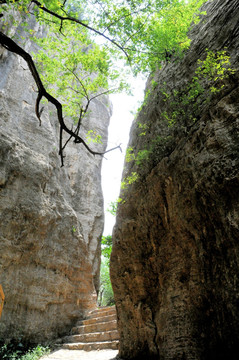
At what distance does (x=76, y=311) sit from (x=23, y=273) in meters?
3.81

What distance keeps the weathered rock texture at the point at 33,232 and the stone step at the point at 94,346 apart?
1639 millimetres

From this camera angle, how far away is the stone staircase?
8.93 m

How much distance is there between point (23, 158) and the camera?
12164 mm

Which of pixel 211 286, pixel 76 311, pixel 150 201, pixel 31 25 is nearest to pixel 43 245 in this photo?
pixel 76 311

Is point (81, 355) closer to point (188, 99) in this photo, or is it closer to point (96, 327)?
point (96, 327)

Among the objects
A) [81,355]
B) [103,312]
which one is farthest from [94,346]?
[103,312]

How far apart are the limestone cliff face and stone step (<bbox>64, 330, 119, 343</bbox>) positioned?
7.26ft

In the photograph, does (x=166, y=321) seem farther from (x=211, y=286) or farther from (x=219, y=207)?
(x=219, y=207)

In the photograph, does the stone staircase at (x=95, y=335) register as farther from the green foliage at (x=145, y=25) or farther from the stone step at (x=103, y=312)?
the green foliage at (x=145, y=25)

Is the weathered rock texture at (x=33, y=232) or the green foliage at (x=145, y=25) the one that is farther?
the weathered rock texture at (x=33, y=232)

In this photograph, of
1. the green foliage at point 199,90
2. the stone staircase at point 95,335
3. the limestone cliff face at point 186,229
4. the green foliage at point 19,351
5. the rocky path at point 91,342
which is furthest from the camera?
the stone staircase at point 95,335

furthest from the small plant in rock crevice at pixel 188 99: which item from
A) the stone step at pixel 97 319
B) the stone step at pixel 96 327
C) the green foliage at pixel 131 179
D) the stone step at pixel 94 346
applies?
the stone step at pixel 97 319

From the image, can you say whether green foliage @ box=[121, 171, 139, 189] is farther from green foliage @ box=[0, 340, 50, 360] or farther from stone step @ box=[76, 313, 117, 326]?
green foliage @ box=[0, 340, 50, 360]

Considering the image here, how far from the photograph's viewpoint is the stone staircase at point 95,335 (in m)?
8.93
